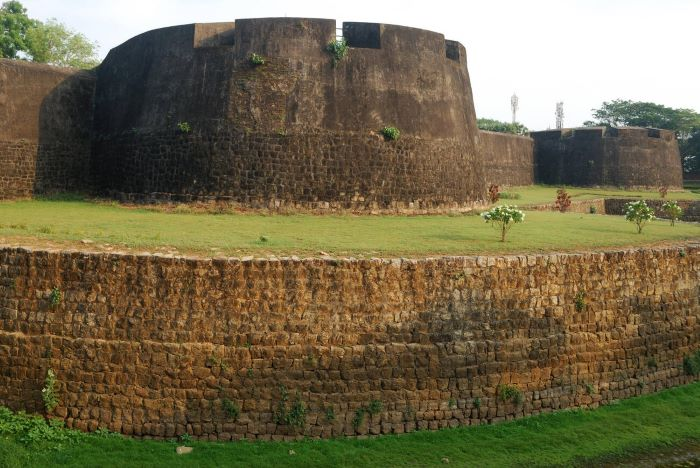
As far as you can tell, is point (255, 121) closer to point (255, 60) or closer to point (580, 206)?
point (255, 60)

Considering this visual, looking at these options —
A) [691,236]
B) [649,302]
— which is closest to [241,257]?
[649,302]

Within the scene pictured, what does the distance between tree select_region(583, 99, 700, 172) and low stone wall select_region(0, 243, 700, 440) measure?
33931 millimetres

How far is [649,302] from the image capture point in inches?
324

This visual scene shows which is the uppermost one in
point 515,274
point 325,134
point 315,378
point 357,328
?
point 325,134

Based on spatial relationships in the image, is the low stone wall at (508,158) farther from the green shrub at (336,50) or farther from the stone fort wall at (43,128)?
the stone fort wall at (43,128)

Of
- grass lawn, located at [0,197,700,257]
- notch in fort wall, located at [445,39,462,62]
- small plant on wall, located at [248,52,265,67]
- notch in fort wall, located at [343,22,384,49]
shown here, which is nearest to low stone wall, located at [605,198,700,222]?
grass lawn, located at [0,197,700,257]

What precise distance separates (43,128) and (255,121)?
16.2 feet

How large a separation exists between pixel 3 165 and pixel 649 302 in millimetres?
11574

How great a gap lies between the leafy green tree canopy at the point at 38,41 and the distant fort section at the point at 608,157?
19.7 meters

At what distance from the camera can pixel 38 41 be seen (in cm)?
2447

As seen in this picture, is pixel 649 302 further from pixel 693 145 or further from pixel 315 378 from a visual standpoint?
pixel 693 145

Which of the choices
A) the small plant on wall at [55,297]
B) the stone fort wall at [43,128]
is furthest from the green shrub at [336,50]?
the small plant on wall at [55,297]

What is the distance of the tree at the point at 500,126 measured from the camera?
137 ft

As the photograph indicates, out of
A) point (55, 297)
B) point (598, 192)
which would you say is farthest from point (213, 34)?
point (598, 192)
